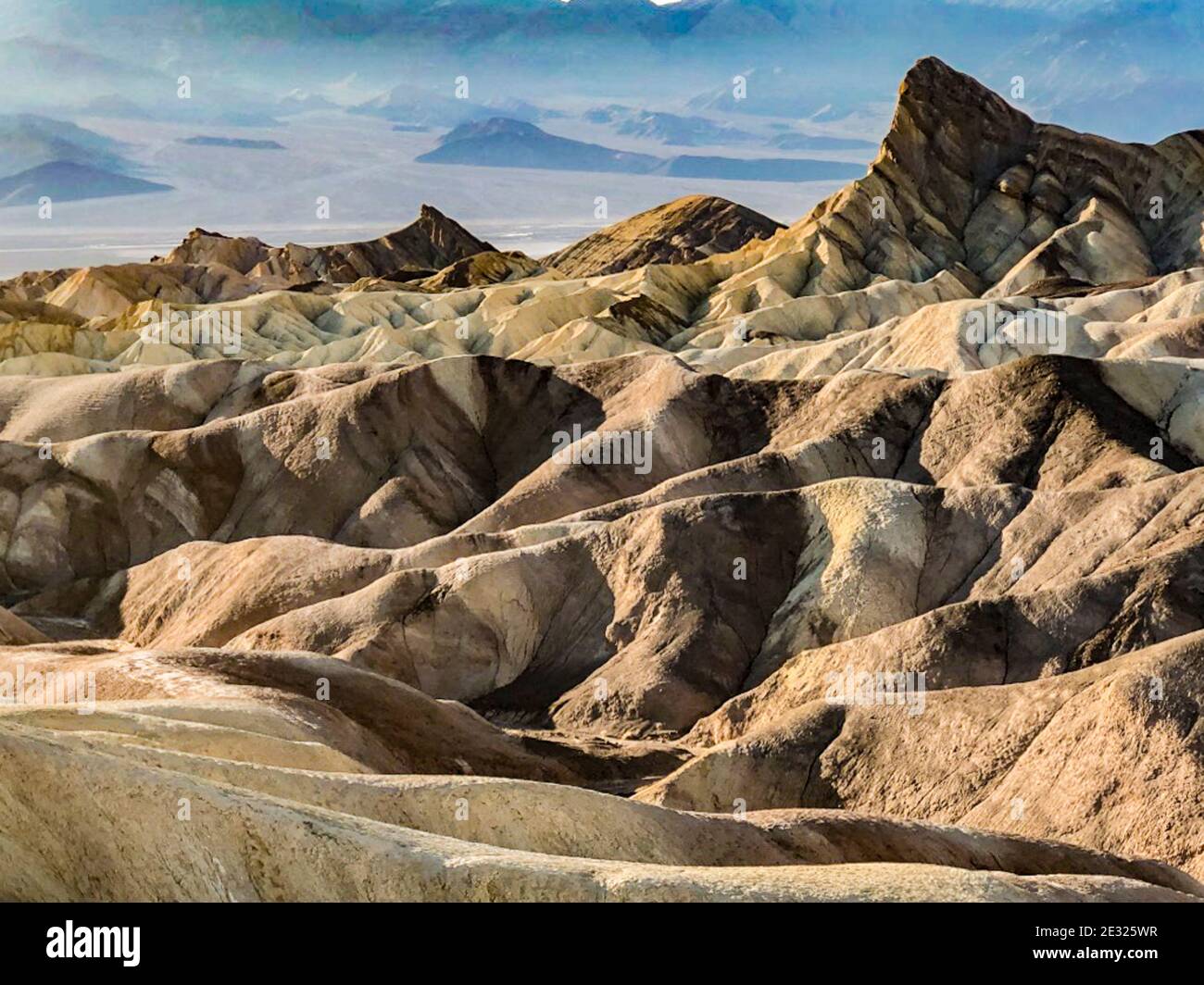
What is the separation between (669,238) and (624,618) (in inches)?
4844

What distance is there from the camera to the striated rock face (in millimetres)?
173000

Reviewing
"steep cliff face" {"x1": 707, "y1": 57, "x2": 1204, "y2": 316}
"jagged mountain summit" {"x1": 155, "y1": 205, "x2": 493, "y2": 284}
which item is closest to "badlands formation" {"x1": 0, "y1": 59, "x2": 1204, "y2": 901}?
"steep cliff face" {"x1": 707, "y1": 57, "x2": 1204, "y2": 316}

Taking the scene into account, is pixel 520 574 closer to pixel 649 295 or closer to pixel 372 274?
pixel 649 295

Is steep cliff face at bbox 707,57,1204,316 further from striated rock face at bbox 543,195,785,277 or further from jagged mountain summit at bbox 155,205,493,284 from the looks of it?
jagged mountain summit at bbox 155,205,493,284

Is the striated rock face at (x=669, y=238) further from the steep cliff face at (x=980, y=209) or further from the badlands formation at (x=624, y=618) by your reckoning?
the badlands formation at (x=624, y=618)

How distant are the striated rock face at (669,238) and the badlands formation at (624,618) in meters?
55.5

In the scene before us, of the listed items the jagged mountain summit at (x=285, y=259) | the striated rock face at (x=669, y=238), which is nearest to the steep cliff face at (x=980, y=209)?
the striated rock face at (x=669, y=238)

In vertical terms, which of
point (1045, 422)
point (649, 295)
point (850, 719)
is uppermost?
point (649, 295)

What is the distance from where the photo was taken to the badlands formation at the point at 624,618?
71.1 ft

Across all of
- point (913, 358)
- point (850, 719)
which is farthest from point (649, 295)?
point (850, 719)

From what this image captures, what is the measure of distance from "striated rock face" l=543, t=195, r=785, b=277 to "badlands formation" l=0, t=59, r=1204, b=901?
55.5 metres

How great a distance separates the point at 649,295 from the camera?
443ft

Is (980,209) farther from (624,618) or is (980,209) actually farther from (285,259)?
(624,618)
